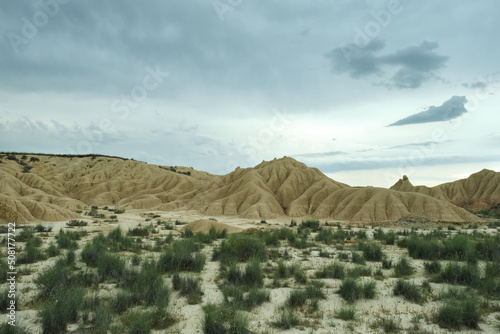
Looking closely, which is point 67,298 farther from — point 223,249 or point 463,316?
point 463,316

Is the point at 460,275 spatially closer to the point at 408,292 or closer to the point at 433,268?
the point at 433,268

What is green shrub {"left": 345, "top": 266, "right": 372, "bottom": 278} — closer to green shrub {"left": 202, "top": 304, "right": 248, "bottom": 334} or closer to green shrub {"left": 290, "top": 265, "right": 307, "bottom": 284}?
green shrub {"left": 290, "top": 265, "right": 307, "bottom": 284}

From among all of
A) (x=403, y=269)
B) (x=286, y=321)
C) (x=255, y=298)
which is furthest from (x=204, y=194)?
(x=286, y=321)

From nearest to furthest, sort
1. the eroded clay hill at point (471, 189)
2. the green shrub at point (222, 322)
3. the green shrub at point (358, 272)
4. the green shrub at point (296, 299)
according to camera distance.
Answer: the green shrub at point (222, 322), the green shrub at point (296, 299), the green shrub at point (358, 272), the eroded clay hill at point (471, 189)

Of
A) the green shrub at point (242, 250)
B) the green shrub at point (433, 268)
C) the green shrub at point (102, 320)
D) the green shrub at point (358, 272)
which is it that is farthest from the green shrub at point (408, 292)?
the green shrub at point (102, 320)

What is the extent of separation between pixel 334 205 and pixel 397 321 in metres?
42.8

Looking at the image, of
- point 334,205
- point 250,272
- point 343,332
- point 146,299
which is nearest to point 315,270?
point 250,272

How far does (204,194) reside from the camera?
5991cm

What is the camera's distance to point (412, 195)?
4488 centimetres

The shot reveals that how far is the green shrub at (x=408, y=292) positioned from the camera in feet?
26.7

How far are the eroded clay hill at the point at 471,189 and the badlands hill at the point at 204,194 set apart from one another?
30.7 metres

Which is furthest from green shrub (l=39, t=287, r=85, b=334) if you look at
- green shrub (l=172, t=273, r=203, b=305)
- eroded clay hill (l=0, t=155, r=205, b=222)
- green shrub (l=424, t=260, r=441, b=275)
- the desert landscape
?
eroded clay hill (l=0, t=155, r=205, b=222)

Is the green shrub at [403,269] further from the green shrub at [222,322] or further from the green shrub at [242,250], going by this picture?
the green shrub at [222,322]

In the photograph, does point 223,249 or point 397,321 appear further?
point 223,249
